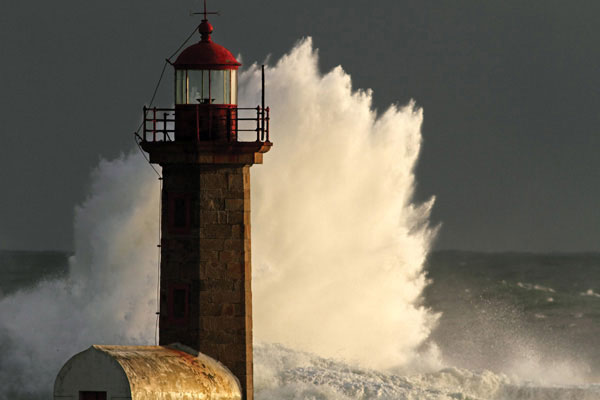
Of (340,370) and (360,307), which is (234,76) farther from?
(360,307)

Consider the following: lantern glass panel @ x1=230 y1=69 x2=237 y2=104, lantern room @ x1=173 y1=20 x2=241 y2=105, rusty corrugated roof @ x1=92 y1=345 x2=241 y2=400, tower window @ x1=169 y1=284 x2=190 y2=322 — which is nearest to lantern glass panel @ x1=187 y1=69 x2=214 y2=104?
lantern room @ x1=173 y1=20 x2=241 y2=105

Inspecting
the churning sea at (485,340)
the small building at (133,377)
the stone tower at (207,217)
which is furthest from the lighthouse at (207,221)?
the churning sea at (485,340)

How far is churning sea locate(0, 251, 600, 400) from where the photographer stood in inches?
1353

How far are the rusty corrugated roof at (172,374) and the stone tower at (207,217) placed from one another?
304 mm

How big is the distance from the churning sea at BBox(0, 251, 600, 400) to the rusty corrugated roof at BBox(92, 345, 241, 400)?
25.2ft

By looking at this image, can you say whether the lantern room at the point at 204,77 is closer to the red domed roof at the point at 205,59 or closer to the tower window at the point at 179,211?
the red domed roof at the point at 205,59

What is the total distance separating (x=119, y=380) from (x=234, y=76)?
641 cm

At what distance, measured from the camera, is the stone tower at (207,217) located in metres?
25.1

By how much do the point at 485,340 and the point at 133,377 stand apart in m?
39.3

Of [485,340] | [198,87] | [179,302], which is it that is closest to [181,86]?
[198,87]

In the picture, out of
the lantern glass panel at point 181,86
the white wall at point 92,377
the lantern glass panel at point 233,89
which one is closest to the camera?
the white wall at point 92,377

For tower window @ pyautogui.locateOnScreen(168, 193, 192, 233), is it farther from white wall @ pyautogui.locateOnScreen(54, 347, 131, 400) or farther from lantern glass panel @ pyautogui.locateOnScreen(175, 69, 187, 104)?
white wall @ pyautogui.locateOnScreen(54, 347, 131, 400)

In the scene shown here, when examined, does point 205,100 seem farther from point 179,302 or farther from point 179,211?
point 179,302

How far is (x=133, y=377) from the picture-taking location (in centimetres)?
2181
